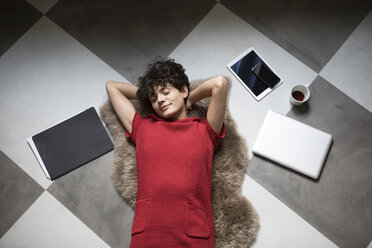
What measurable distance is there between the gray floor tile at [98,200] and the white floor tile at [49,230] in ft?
0.14

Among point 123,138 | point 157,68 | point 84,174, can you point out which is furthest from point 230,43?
point 84,174

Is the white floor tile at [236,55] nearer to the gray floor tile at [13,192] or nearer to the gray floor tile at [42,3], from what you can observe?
the gray floor tile at [42,3]

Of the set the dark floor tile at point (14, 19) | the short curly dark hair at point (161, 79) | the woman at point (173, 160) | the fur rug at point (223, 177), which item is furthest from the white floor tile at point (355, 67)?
the dark floor tile at point (14, 19)

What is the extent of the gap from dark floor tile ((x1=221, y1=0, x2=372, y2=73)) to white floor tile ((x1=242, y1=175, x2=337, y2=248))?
0.84 meters

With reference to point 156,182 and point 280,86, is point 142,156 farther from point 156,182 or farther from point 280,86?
point 280,86

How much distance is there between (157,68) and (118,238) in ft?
3.21

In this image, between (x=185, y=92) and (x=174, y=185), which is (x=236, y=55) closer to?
(x=185, y=92)

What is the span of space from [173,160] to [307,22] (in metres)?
1.22

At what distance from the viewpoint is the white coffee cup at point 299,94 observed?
5.57 ft

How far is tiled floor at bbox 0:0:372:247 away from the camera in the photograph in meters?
1.69

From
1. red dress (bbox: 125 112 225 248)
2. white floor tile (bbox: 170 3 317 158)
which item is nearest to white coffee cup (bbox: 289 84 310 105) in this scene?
white floor tile (bbox: 170 3 317 158)

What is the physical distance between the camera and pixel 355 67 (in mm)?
1804

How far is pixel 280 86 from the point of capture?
1780 millimetres

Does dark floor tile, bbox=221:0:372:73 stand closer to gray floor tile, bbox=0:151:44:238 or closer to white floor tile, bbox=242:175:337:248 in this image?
white floor tile, bbox=242:175:337:248
